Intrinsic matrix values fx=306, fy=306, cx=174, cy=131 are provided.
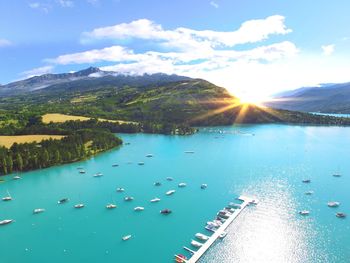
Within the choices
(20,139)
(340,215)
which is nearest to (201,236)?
(340,215)

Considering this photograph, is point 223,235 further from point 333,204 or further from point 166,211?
point 333,204

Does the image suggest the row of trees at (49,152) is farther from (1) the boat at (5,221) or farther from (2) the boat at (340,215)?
(2) the boat at (340,215)

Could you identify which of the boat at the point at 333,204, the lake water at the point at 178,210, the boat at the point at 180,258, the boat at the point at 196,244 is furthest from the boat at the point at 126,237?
the boat at the point at 333,204

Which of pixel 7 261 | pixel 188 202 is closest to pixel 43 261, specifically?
pixel 7 261

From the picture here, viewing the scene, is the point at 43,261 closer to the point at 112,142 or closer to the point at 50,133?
the point at 112,142

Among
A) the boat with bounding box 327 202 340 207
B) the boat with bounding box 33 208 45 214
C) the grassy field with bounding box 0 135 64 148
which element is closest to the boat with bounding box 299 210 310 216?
the boat with bounding box 327 202 340 207

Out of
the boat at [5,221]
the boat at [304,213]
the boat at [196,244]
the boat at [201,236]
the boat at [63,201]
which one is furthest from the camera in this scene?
the boat at [63,201]

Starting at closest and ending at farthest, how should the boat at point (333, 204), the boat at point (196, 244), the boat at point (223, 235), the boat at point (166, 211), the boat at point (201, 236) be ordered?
the boat at point (196, 244)
the boat at point (201, 236)
the boat at point (223, 235)
the boat at point (166, 211)
the boat at point (333, 204)
